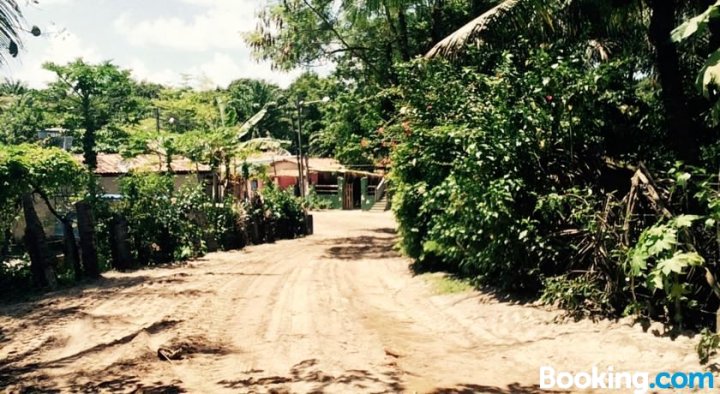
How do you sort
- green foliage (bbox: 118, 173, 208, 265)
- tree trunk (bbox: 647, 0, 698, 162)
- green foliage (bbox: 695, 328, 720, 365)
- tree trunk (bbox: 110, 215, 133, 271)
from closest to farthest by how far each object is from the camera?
green foliage (bbox: 695, 328, 720, 365) → tree trunk (bbox: 647, 0, 698, 162) → tree trunk (bbox: 110, 215, 133, 271) → green foliage (bbox: 118, 173, 208, 265)

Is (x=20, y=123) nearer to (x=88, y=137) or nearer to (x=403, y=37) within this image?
(x=88, y=137)

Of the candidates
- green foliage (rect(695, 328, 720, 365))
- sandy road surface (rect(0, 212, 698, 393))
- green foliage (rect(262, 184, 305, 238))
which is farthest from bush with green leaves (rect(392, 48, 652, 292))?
green foliage (rect(262, 184, 305, 238))

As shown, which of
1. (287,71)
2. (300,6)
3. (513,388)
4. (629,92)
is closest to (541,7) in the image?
(629,92)

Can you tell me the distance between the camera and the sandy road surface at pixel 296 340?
5250mm

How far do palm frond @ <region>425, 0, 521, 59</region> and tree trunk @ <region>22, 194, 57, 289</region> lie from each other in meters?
8.43

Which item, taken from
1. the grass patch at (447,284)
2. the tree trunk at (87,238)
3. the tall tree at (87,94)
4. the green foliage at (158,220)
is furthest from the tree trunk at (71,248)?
the tall tree at (87,94)

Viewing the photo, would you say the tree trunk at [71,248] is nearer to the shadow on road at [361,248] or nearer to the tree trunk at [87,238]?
the tree trunk at [87,238]

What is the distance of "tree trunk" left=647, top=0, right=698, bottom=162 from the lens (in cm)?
695

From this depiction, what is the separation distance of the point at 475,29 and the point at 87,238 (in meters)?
9.19

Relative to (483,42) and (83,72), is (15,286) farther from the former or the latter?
(83,72)

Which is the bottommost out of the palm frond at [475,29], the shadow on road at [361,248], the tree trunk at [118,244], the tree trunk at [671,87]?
the shadow on road at [361,248]

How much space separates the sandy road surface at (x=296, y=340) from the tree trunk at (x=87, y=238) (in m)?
0.97

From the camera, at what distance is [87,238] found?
11.9 m

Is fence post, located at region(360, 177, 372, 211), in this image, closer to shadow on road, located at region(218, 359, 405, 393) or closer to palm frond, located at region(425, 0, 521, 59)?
palm frond, located at region(425, 0, 521, 59)
